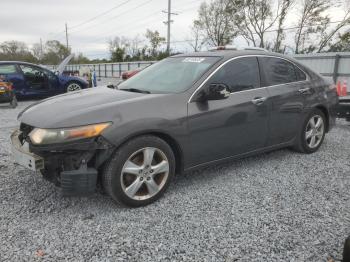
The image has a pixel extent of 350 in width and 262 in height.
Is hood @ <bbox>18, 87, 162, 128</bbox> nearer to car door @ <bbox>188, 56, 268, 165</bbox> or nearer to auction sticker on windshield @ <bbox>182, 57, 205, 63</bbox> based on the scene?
car door @ <bbox>188, 56, 268, 165</bbox>

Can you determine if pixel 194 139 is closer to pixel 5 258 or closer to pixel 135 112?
pixel 135 112

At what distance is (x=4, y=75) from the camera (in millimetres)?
10398

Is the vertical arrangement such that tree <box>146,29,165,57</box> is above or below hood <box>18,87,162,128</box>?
above

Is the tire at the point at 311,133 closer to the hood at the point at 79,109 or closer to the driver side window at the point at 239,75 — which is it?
the driver side window at the point at 239,75

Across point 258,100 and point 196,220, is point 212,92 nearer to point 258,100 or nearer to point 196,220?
point 258,100

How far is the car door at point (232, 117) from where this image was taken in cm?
332

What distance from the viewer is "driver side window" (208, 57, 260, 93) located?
3568 millimetres

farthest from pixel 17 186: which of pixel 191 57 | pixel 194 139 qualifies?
pixel 191 57

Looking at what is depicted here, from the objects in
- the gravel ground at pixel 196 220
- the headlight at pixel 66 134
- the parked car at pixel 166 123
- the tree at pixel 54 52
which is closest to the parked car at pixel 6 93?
A: the gravel ground at pixel 196 220

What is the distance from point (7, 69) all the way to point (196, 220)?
32.6 feet

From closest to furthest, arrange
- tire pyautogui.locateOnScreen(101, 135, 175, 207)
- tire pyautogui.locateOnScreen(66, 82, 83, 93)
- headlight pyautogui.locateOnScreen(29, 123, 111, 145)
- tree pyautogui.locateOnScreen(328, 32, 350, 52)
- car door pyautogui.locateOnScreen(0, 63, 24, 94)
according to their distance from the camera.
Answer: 1. headlight pyautogui.locateOnScreen(29, 123, 111, 145)
2. tire pyautogui.locateOnScreen(101, 135, 175, 207)
3. car door pyautogui.locateOnScreen(0, 63, 24, 94)
4. tire pyautogui.locateOnScreen(66, 82, 83, 93)
5. tree pyautogui.locateOnScreen(328, 32, 350, 52)

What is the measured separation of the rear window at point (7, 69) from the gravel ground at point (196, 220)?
7.62 metres

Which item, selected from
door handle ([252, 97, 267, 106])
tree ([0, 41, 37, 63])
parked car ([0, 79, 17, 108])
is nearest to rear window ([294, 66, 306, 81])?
door handle ([252, 97, 267, 106])

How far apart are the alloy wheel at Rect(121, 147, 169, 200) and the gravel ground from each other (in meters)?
0.17
